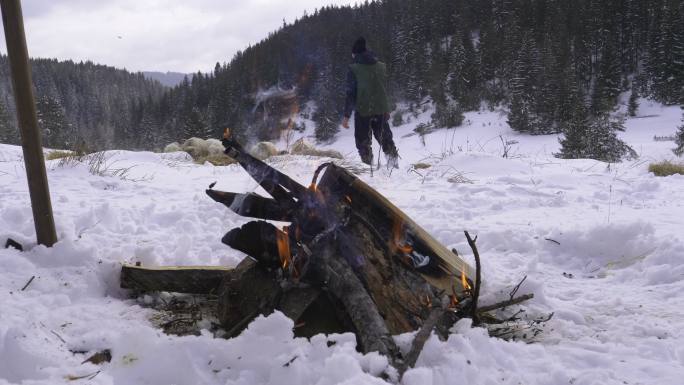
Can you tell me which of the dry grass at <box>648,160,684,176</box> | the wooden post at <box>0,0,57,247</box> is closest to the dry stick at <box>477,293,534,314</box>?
the wooden post at <box>0,0,57,247</box>

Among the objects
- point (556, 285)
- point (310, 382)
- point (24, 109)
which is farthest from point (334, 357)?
point (24, 109)

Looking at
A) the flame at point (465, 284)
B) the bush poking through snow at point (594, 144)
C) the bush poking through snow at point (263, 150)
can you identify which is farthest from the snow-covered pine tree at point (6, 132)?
the flame at point (465, 284)

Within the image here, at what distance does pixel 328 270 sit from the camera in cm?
206

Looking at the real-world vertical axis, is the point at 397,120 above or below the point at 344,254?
above

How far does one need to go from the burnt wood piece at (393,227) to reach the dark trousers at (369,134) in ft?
13.1

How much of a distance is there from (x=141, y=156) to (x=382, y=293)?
6828 millimetres

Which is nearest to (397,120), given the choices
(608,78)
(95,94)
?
(608,78)

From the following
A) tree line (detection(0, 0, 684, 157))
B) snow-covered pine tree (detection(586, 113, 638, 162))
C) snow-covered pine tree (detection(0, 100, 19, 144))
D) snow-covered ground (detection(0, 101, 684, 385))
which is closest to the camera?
snow-covered ground (detection(0, 101, 684, 385))

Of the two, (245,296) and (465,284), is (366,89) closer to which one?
(465,284)

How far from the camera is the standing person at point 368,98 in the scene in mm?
6512

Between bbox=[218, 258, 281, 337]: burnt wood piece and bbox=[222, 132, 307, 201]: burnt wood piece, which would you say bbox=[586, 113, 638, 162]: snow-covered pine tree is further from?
bbox=[218, 258, 281, 337]: burnt wood piece

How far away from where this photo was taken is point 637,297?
7.85 ft

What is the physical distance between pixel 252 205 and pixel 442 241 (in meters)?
1.58

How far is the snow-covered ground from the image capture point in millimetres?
1583
